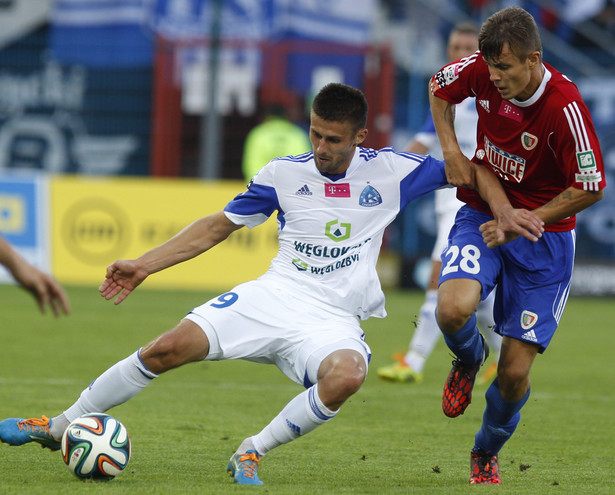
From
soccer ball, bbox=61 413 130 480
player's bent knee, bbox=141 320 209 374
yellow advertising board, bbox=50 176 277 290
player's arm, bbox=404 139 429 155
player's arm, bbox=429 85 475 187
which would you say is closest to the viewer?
soccer ball, bbox=61 413 130 480

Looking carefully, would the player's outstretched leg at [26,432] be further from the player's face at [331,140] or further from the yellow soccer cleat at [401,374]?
the yellow soccer cleat at [401,374]

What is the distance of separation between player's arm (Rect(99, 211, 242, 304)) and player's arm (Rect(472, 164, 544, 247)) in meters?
1.20

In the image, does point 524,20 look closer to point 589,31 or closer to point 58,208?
point 58,208

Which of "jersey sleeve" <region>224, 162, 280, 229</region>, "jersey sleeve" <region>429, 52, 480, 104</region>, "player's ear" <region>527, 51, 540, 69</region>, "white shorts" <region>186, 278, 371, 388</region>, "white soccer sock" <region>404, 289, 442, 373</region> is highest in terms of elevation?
"player's ear" <region>527, 51, 540, 69</region>

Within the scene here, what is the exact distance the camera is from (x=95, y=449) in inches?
178

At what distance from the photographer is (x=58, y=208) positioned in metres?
14.4

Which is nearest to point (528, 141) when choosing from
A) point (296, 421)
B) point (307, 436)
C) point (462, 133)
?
point (296, 421)

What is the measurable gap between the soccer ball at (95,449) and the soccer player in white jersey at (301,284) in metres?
0.21

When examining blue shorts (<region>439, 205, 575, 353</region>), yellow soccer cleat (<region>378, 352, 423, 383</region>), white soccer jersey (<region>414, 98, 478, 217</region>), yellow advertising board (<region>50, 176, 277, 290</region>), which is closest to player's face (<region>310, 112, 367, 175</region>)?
blue shorts (<region>439, 205, 575, 353</region>)

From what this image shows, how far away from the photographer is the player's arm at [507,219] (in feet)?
15.3

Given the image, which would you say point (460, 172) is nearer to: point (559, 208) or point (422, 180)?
point (422, 180)

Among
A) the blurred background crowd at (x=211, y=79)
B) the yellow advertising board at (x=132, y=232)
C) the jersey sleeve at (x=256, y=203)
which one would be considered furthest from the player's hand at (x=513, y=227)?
the blurred background crowd at (x=211, y=79)

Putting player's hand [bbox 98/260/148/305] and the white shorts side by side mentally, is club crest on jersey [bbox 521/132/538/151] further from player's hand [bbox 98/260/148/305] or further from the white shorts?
player's hand [bbox 98/260/148/305]

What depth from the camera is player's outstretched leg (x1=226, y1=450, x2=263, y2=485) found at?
4.59m
